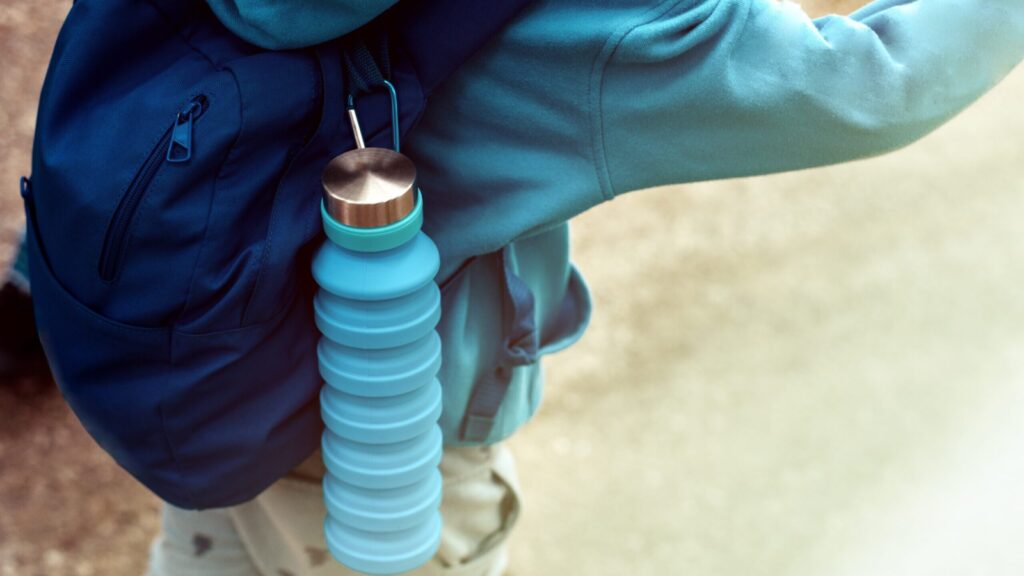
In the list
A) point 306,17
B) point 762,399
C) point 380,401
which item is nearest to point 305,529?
point 380,401

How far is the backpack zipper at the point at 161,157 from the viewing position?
98 centimetres

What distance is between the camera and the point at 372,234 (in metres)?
1.00

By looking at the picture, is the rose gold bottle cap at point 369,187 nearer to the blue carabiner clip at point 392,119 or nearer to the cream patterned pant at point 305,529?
the blue carabiner clip at point 392,119

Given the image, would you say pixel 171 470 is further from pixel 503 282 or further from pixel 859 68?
pixel 859 68

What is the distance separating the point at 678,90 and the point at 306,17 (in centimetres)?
30

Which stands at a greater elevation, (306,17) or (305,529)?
(306,17)

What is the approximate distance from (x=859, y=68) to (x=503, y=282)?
1.30 ft

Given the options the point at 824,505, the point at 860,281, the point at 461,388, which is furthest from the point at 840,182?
the point at 461,388

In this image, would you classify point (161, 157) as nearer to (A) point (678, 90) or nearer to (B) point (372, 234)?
(B) point (372, 234)

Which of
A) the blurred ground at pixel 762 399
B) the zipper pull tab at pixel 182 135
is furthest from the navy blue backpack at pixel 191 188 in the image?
the blurred ground at pixel 762 399

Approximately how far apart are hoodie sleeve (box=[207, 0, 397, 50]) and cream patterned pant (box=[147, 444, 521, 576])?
509 millimetres

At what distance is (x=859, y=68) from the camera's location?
994 millimetres

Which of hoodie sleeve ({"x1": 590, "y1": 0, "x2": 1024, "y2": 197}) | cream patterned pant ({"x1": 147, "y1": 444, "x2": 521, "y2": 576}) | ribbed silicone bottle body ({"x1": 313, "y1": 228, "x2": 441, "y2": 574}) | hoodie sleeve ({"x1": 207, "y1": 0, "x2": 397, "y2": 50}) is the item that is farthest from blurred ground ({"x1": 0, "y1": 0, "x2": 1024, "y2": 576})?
hoodie sleeve ({"x1": 207, "y1": 0, "x2": 397, "y2": 50})

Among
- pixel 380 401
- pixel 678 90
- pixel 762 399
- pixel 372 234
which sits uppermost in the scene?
pixel 678 90
